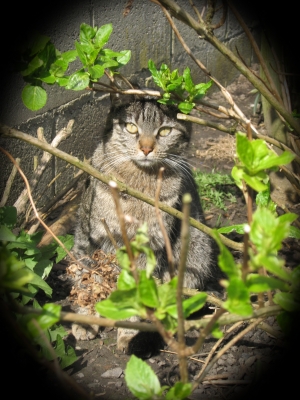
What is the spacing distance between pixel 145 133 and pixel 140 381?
155cm

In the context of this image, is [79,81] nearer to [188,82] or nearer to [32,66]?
[32,66]

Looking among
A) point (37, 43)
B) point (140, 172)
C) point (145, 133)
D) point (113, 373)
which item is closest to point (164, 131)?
point (145, 133)

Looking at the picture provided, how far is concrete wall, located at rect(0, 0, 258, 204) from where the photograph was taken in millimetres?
2809

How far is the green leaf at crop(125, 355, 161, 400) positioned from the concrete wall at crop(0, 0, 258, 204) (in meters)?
1.75

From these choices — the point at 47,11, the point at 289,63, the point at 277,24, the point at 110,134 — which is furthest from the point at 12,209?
the point at 277,24

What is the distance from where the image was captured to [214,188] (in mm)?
3598

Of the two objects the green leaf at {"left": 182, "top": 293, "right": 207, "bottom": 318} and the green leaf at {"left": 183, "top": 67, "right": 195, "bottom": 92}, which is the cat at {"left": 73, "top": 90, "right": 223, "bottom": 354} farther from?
the green leaf at {"left": 182, "top": 293, "right": 207, "bottom": 318}

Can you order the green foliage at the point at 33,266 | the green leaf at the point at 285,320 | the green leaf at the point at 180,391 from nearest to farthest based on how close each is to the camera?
1. the green leaf at the point at 180,391
2. the green leaf at the point at 285,320
3. the green foliage at the point at 33,266

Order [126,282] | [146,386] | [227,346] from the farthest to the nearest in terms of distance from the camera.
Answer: [227,346]
[146,386]
[126,282]

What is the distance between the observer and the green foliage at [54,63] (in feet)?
5.12

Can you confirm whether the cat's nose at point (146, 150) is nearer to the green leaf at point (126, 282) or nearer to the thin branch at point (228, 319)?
the thin branch at point (228, 319)

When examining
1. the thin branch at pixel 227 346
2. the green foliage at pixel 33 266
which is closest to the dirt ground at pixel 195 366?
the green foliage at pixel 33 266

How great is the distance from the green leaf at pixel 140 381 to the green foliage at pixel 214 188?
7.45 feet

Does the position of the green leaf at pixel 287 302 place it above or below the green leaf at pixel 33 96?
below
